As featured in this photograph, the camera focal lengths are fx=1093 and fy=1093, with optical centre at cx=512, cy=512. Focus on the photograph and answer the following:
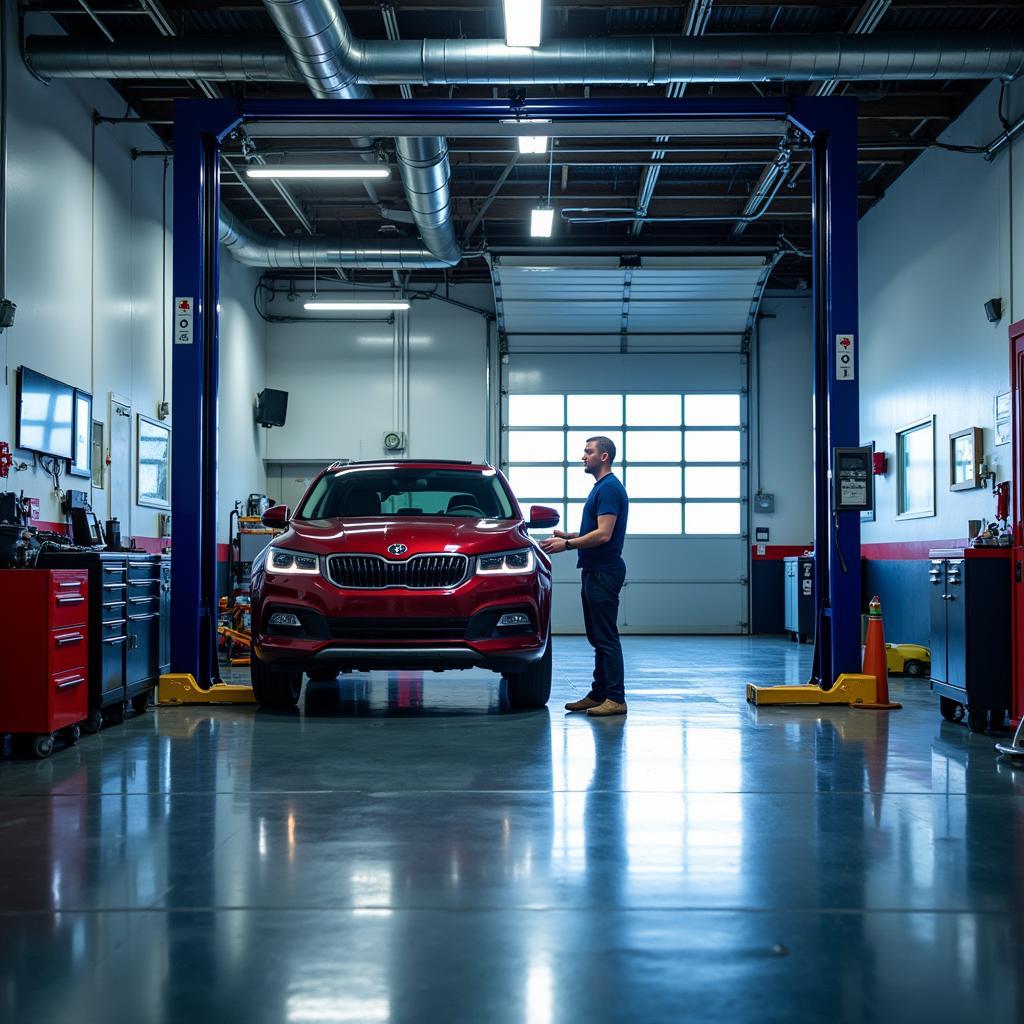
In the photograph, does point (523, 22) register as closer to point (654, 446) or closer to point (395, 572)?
point (395, 572)

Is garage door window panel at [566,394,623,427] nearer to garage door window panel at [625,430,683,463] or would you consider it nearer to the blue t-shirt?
garage door window panel at [625,430,683,463]

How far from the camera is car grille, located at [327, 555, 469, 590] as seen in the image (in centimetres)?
620

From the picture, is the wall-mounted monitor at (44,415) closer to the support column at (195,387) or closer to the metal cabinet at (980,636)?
the support column at (195,387)

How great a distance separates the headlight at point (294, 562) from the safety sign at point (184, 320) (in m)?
1.94

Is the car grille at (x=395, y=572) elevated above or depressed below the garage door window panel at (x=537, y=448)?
below

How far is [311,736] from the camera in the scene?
579cm

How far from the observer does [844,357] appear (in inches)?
297

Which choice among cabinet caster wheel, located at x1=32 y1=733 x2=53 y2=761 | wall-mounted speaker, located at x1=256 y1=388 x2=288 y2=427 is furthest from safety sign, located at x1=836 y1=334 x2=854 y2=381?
wall-mounted speaker, located at x1=256 y1=388 x2=288 y2=427

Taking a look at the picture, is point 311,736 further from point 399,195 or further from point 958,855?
point 399,195

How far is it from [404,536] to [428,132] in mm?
3149

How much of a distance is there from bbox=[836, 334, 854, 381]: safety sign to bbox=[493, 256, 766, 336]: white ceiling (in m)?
7.68

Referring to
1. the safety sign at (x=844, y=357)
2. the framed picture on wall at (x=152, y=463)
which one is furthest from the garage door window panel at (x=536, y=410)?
the safety sign at (x=844, y=357)

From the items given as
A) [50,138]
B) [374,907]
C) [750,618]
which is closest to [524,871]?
[374,907]

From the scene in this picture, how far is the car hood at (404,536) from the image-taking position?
246 inches
